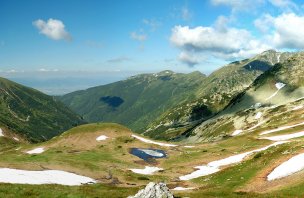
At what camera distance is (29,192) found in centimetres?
4028

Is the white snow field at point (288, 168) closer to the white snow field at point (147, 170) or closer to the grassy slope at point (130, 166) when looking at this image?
the grassy slope at point (130, 166)

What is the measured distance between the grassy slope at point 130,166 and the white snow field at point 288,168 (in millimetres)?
1556

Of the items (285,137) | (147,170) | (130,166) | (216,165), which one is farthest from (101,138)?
(285,137)

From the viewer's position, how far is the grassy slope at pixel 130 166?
42625mm

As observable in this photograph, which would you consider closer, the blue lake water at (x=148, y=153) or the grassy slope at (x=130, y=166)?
the grassy slope at (x=130, y=166)

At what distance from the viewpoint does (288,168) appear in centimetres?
4884

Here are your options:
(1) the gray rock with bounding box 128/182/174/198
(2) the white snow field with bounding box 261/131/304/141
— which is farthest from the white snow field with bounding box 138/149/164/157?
(1) the gray rock with bounding box 128/182/174/198

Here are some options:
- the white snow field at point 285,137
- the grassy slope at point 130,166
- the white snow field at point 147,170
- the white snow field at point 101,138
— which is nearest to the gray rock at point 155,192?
the grassy slope at point 130,166

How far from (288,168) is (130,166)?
4664 centimetres

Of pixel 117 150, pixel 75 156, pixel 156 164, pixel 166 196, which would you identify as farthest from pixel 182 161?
pixel 166 196

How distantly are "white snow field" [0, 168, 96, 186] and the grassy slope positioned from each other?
327 cm

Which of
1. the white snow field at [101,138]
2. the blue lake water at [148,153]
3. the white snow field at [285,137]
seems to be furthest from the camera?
the white snow field at [101,138]

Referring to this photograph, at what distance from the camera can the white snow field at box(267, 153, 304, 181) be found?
47.2 m

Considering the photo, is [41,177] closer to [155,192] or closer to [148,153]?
[155,192]
